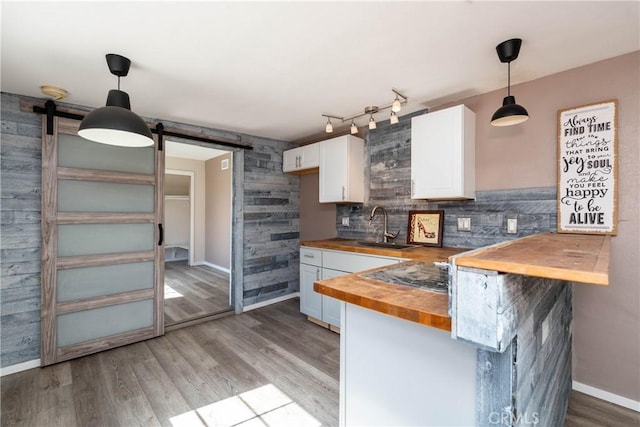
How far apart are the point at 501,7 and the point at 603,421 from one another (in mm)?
2573

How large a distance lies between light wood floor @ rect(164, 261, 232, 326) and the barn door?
64cm

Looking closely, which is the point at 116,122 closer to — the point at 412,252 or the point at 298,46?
the point at 298,46

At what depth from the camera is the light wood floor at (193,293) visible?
3743 mm

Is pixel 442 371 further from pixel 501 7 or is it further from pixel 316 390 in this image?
pixel 501 7

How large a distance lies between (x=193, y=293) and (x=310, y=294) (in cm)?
221

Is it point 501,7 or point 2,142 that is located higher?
point 501,7

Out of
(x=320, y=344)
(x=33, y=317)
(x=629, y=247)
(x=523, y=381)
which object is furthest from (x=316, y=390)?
(x=33, y=317)

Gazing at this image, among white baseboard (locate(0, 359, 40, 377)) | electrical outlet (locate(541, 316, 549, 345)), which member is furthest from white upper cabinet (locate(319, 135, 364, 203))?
white baseboard (locate(0, 359, 40, 377))

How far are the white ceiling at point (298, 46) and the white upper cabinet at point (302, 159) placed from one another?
3.56ft

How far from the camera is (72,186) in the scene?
2682 mm

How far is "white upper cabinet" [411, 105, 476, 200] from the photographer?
2.48 meters

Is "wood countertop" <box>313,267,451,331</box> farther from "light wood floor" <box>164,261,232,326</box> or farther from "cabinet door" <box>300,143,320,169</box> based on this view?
"light wood floor" <box>164,261,232,326</box>

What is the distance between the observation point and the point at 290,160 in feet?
13.6

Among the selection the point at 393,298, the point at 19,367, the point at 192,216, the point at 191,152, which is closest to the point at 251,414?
the point at 393,298
